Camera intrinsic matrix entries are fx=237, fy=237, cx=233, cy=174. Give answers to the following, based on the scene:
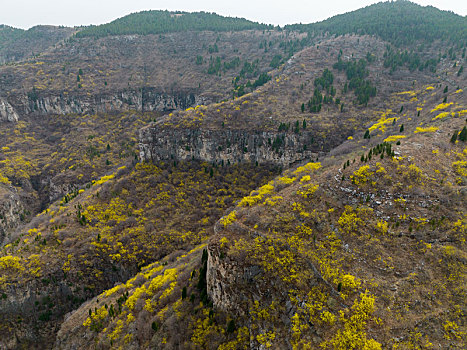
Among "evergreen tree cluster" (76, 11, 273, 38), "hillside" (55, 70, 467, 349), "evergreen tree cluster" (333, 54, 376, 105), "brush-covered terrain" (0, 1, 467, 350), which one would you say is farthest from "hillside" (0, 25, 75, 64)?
"hillside" (55, 70, 467, 349)

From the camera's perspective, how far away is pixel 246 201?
3791cm

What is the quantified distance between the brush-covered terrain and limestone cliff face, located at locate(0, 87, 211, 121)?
0.72 m

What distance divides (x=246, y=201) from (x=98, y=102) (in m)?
115

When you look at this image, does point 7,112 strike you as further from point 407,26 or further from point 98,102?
point 407,26

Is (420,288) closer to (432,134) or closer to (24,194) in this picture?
(432,134)

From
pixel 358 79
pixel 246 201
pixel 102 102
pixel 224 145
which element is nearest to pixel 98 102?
pixel 102 102

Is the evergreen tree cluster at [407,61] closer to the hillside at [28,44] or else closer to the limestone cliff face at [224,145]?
the limestone cliff face at [224,145]

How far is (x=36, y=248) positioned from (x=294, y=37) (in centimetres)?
17351

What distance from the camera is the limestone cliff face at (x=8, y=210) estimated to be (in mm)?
63688

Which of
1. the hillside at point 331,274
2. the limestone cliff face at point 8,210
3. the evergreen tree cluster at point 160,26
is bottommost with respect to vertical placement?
the limestone cliff face at point 8,210

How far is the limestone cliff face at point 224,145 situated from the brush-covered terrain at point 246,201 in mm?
429

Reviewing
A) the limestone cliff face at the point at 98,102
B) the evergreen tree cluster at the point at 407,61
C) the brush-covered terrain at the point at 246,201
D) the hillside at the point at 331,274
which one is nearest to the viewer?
the hillside at the point at 331,274

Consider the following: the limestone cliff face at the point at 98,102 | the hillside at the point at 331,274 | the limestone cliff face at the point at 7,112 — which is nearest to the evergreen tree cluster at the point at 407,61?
the hillside at the point at 331,274

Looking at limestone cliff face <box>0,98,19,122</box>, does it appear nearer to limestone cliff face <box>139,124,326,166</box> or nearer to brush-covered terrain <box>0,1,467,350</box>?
brush-covered terrain <box>0,1,467,350</box>
